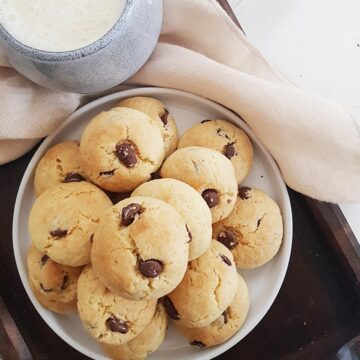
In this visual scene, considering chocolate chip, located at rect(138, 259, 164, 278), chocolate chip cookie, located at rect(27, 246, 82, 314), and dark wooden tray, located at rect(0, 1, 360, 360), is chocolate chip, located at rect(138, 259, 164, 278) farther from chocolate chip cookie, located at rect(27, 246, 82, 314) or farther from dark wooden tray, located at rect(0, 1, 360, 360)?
dark wooden tray, located at rect(0, 1, 360, 360)

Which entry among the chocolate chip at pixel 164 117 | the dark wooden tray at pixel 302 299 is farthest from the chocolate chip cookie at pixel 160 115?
the dark wooden tray at pixel 302 299

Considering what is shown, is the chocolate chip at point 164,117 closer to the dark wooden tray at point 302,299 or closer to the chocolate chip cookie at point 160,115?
the chocolate chip cookie at point 160,115

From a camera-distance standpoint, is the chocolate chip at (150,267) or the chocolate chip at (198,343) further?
the chocolate chip at (198,343)

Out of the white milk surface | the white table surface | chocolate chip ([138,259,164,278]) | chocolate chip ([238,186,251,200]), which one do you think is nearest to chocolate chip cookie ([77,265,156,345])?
chocolate chip ([138,259,164,278])

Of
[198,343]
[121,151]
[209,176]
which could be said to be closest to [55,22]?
[121,151]

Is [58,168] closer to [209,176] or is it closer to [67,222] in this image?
[67,222]

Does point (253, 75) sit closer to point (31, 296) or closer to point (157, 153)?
point (157, 153)
